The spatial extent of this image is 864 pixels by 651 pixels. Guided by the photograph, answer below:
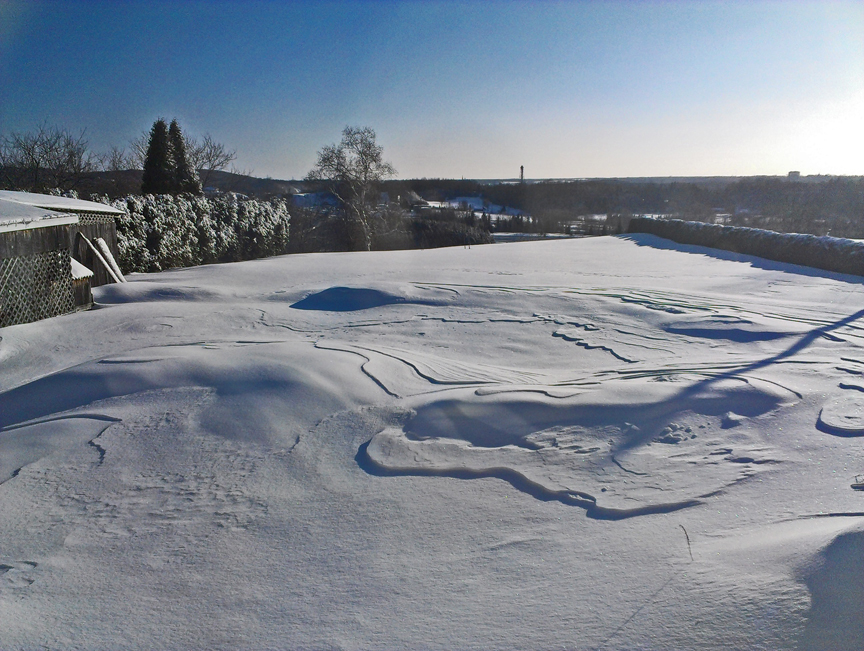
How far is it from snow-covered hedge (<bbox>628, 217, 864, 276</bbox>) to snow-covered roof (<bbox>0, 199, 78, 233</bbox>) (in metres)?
10.9

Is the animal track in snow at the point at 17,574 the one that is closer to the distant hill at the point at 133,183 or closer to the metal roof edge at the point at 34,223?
the metal roof edge at the point at 34,223

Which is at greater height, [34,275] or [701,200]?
[701,200]

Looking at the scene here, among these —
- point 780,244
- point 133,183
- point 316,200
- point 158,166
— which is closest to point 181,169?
point 158,166

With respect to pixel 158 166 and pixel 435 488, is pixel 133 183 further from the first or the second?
pixel 435 488

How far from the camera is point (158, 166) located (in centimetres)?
2134

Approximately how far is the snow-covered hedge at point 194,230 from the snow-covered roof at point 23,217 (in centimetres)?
378

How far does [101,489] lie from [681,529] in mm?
2489

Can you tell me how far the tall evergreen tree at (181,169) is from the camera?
2181 centimetres

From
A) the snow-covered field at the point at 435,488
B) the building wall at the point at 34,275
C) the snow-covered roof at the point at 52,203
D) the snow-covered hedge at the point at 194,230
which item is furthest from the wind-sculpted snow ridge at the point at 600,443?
the snow-covered hedge at the point at 194,230

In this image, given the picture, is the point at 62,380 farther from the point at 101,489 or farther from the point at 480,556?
the point at 480,556

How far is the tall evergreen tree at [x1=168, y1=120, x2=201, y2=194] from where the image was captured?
21.8 meters

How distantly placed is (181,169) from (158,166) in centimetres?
117

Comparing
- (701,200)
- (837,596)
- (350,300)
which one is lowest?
(837,596)

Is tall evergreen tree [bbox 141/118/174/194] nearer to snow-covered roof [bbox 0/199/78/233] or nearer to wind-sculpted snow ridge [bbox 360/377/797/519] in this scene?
snow-covered roof [bbox 0/199/78/233]
